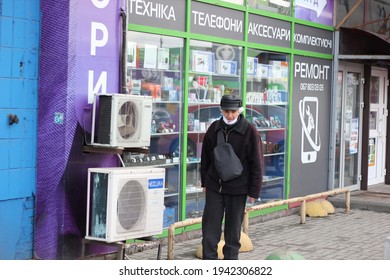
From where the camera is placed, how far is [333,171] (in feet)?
41.5

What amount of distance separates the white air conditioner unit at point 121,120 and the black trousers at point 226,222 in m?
0.91

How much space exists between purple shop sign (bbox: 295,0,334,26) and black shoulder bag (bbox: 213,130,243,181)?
529cm

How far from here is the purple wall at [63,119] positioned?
6.89 metres

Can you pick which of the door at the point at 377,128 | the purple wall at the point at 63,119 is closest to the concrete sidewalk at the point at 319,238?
the purple wall at the point at 63,119

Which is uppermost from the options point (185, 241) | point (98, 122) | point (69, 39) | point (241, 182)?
point (69, 39)

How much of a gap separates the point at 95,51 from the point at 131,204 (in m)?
1.54

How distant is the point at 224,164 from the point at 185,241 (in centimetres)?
252

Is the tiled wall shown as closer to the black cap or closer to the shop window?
the black cap

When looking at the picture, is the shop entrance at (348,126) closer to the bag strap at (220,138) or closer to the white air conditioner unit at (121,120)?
the bag strap at (220,138)

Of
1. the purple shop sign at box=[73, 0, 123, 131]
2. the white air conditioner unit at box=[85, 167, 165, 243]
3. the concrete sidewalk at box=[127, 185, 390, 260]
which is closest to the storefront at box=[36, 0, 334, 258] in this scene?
the purple shop sign at box=[73, 0, 123, 131]

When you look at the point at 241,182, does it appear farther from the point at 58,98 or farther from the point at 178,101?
the point at 178,101

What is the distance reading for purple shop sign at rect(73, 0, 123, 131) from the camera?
697cm

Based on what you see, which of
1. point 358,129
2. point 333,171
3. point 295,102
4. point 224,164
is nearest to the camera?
point 224,164

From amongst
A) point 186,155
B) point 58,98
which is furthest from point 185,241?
point 58,98
